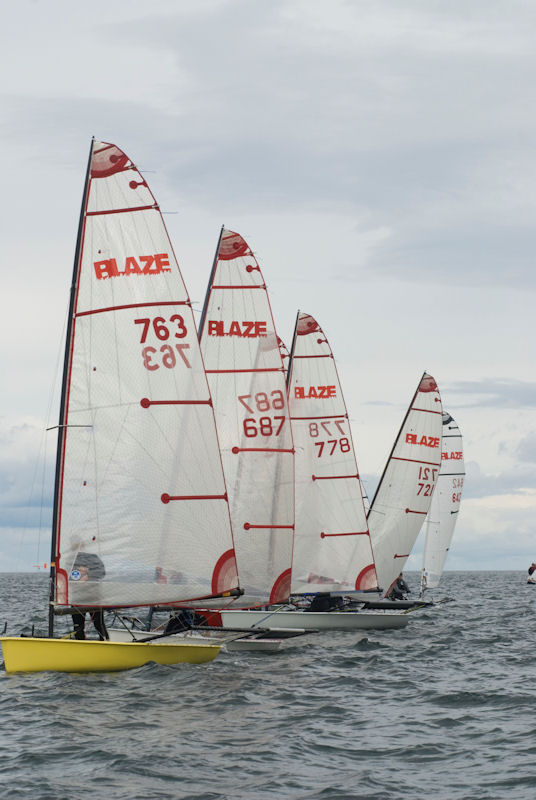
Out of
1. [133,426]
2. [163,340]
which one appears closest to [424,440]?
[163,340]

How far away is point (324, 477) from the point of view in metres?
31.6

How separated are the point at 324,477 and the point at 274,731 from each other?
16352 millimetres

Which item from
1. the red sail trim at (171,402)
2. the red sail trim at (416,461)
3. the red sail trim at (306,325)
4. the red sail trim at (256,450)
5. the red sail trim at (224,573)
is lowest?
the red sail trim at (224,573)

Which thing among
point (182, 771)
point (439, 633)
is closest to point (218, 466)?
point (182, 771)

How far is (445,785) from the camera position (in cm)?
1261

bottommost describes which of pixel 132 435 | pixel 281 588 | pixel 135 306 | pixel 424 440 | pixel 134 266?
pixel 281 588

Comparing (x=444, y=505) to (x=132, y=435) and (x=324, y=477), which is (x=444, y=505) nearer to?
(x=324, y=477)

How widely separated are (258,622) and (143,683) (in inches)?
351

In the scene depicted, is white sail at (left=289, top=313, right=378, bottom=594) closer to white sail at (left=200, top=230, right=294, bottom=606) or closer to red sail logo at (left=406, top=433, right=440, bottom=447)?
white sail at (left=200, top=230, right=294, bottom=606)

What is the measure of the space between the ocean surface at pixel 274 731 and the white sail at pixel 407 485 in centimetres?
1253

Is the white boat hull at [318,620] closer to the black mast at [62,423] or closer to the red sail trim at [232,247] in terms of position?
the black mast at [62,423]

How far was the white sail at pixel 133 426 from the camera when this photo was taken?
19656 millimetres

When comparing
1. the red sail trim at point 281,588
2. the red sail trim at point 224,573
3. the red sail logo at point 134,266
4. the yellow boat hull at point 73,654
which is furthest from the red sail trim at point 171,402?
the red sail trim at point 281,588

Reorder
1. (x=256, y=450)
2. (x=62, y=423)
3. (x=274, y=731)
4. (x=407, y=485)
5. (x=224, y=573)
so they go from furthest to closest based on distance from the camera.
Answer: (x=407, y=485) → (x=256, y=450) → (x=224, y=573) → (x=62, y=423) → (x=274, y=731)
